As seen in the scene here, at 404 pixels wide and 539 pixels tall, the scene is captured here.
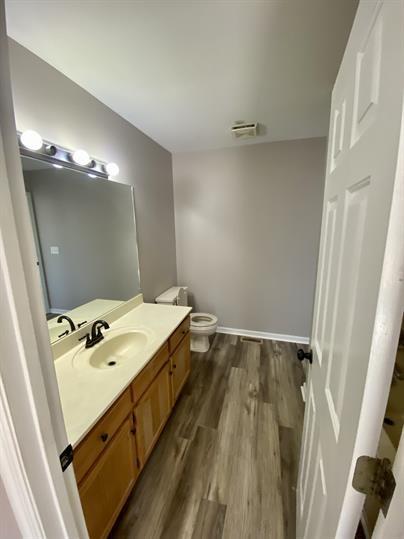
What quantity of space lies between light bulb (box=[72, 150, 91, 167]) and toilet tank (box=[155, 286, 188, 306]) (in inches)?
60.0

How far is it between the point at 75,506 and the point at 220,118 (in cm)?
250

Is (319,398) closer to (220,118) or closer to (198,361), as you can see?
(198,361)

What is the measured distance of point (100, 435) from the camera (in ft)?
3.32

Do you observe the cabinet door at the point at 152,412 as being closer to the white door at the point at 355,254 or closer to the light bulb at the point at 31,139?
the white door at the point at 355,254

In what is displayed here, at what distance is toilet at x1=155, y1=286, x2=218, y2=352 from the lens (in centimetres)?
264

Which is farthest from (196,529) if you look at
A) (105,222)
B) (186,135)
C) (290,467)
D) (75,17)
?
(186,135)

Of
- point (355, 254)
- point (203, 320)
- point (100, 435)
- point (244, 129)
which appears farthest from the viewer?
point (203, 320)

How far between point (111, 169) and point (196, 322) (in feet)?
6.29

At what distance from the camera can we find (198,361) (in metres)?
2.63

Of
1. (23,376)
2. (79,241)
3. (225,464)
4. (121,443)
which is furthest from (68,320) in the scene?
(225,464)

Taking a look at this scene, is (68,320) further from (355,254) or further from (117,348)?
(355,254)

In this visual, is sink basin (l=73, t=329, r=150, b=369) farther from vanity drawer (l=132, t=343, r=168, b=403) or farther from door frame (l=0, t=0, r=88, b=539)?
door frame (l=0, t=0, r=88, b=539)

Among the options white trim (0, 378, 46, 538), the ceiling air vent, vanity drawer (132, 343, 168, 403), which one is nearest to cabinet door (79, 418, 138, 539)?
vanity drawer (132, 343, 168, 403)

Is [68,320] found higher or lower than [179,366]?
higher
